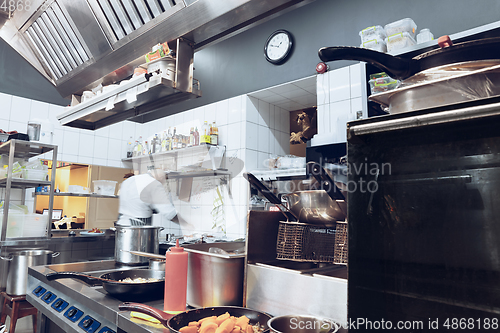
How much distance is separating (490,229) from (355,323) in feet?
0.85

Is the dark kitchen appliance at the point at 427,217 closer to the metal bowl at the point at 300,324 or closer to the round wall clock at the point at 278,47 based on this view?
the metal bowl at the point at 300,324

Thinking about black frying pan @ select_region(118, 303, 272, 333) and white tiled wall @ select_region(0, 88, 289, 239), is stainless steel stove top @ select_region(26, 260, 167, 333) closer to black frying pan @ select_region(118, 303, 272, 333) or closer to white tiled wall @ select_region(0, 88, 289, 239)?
black frying pan @ select_region(118, 303, 272, 333)

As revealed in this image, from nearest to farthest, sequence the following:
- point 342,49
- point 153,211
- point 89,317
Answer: point 342,49
point 89,317
point 153,211

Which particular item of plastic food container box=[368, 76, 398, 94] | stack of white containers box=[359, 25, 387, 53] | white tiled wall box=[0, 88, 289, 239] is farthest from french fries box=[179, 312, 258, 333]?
white tiled wall box=[0, 88, 289, 239]

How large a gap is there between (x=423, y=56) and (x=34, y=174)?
4104mm

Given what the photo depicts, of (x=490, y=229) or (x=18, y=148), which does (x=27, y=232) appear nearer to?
(x=18, y=148)

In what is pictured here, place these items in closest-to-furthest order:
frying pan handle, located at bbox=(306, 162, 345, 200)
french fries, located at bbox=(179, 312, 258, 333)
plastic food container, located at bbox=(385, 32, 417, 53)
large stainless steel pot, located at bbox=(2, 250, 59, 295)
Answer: frying pan handle, located at bbox=(306, 162, 345, 200)
french fries, located at bbox=(179, 312, 258, 333)
plastic food container, located at bbox=(385, 32, 417, 53)
large stainless steel pot, located at bbox=(2, 250, 59, 295)

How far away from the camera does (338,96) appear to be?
348 cm

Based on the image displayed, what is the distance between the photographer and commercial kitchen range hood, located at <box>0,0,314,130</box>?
1.59 metres

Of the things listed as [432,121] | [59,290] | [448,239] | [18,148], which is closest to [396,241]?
[448,239]

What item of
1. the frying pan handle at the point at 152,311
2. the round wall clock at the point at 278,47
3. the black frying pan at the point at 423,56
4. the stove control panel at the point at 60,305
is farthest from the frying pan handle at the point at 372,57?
the round wall clock at the point at 278,47

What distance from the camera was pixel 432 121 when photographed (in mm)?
543

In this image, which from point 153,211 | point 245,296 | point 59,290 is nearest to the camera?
point 245,296

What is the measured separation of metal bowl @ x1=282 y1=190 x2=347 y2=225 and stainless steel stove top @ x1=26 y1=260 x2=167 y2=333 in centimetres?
52
